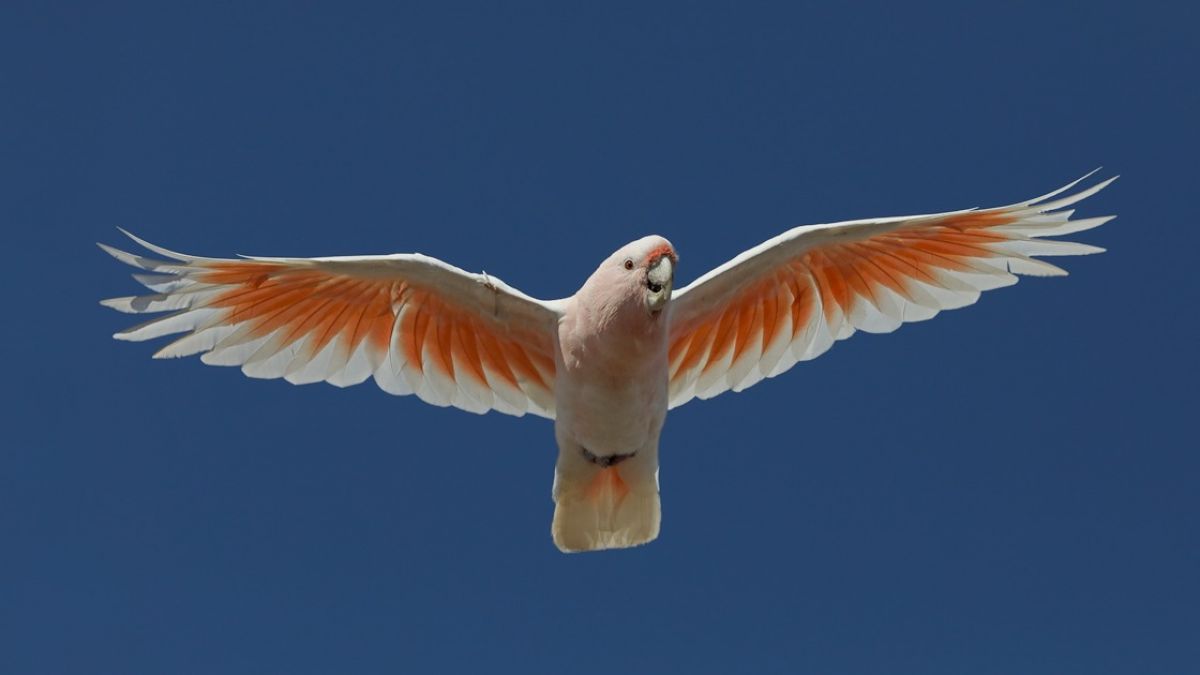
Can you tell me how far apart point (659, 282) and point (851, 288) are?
2338 millimetres

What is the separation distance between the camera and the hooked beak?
35.5 feet

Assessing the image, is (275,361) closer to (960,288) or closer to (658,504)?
(658,504)

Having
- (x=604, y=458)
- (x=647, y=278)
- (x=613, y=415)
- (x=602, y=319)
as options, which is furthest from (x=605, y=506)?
(x=647, y=278)

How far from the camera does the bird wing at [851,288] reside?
39.5 feet

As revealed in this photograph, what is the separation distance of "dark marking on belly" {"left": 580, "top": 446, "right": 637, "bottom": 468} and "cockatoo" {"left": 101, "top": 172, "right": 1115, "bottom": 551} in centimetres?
2

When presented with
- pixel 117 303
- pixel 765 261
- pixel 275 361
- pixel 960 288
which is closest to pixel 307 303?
pixel 275 361

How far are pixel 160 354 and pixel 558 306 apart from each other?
2812mm

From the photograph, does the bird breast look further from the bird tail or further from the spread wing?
the spread wing

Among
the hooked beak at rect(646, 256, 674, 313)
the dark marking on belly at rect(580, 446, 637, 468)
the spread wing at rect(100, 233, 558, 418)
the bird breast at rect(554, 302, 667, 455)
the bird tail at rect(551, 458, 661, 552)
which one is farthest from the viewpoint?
the bird tail at rect(551, 458, 661, 552)

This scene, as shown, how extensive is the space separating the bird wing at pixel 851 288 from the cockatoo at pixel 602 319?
0.01m

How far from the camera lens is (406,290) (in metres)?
11.9

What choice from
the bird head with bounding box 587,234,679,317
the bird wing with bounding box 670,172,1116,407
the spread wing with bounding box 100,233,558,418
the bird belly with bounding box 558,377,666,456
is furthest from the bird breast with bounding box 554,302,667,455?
the bird wing with bounding box 670,172,1116,407

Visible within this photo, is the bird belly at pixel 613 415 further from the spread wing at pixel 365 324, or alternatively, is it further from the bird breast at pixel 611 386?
the spread wing at pixel 365 324

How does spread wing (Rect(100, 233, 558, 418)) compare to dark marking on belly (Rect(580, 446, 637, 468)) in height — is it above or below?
above
